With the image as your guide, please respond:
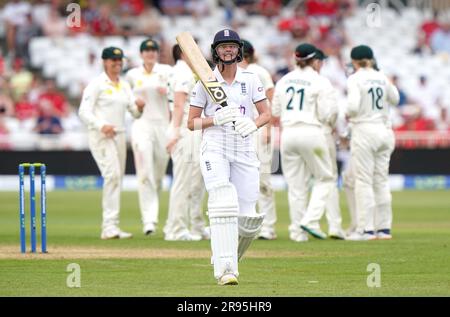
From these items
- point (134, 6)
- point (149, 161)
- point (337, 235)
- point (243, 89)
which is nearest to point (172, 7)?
point (134, 6)

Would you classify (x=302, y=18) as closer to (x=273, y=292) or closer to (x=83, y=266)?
(x=83, y=266)

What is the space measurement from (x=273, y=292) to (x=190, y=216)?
213 inches

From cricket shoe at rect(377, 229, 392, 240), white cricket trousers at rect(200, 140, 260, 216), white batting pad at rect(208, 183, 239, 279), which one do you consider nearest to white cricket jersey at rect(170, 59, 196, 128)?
cricket shoe at rect(377, 229, 392, 240)

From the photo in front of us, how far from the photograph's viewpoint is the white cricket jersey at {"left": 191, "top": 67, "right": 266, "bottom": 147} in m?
8.95

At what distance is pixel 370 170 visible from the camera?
13.3 metres

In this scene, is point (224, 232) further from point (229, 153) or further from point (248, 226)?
point (229, 153)

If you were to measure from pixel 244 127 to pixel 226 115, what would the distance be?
15cm

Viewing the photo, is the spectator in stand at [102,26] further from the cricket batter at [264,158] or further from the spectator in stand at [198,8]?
the cricket batter at [264,158]

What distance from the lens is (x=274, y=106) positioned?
13.2m

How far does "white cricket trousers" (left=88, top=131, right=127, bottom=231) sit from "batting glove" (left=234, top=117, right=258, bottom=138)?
15.8ft

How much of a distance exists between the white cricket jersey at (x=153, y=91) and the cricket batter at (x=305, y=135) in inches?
59.7

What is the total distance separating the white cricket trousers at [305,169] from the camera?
13008 millimetres

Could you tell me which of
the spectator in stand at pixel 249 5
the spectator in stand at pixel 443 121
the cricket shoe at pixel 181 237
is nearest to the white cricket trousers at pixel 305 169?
the cricket shoe at pixel 181 237
